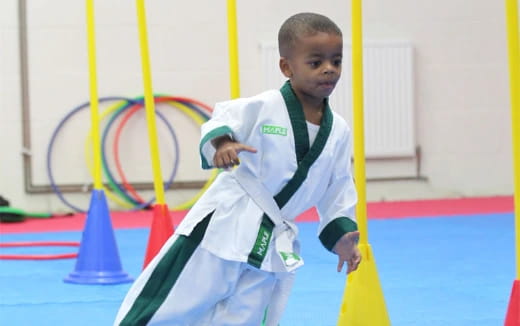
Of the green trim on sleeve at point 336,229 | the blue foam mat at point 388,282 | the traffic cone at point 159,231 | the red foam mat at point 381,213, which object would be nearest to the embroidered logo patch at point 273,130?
the green trim on sleeve at point 336,229

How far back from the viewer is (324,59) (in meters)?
2.54

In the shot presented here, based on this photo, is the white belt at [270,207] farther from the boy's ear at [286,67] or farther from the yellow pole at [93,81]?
the yellow pole at [93,81]

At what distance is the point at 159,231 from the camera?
159 inches

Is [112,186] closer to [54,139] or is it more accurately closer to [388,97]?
[54,139]

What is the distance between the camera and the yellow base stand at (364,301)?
9.71ft

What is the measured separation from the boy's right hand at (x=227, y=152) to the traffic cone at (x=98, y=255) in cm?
206

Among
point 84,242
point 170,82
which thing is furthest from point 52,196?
point 84,242

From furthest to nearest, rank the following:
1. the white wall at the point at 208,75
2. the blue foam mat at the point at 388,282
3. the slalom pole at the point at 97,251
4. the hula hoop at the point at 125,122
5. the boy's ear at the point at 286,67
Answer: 1. the hula hoop at the point at 125,122
2. the white wall at the point at 208,75
3. the slalom pole at the point at 97,251
4. the blue foam mat at the point at 388,282
5. the boy's ear at the point at 286,67

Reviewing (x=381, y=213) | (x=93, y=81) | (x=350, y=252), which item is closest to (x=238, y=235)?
(x=350, y=252)

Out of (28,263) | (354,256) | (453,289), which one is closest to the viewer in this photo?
(354,256)

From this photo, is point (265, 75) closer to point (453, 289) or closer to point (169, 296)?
point (453, 289)

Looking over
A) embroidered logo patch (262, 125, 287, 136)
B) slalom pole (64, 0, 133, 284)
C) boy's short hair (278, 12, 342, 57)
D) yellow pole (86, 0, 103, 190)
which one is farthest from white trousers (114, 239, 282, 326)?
yellow pole (86, 0, 103, 190)

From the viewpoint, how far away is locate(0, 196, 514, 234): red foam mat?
6863 millimetres

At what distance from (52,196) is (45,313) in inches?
164
